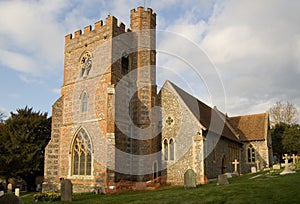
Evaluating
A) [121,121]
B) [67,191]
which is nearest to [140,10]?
[121,121]

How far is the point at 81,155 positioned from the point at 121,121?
377 centimetres

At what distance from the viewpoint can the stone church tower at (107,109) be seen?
19562 millimetres

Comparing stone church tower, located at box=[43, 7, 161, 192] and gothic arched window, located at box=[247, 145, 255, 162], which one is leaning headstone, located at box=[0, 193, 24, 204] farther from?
gothic arched window, located at box=[247, 145, 255, 162]

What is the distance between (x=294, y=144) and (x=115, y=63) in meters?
28.1

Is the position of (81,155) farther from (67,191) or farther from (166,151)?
(166,151)

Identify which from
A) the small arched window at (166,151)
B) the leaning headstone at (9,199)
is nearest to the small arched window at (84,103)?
the small arched window at (166,151)

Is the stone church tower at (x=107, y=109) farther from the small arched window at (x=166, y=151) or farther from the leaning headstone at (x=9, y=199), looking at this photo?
the leaning headstone at (x=9, y=199)

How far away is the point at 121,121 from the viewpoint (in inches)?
801

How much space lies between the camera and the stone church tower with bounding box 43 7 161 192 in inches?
770

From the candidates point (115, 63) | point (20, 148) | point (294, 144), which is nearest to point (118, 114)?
point (115, 63)

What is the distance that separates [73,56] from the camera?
23406 mm

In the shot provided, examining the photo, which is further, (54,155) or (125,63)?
(125,63)

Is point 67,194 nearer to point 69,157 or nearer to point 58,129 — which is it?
point 69,157

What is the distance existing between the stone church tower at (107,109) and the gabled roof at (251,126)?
15.1 m
